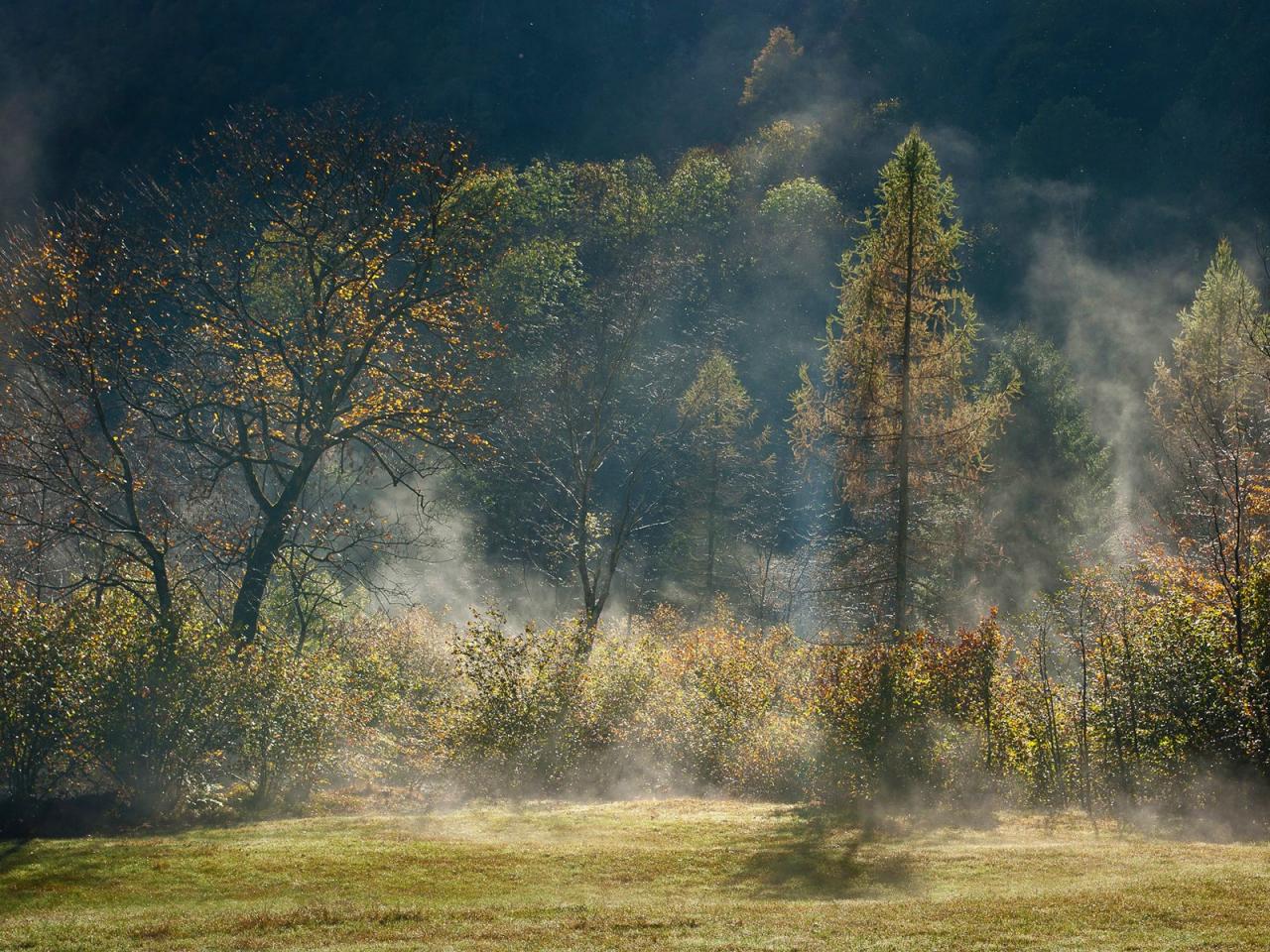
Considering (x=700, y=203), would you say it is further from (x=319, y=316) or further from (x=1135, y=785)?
(x=1135, y=785)

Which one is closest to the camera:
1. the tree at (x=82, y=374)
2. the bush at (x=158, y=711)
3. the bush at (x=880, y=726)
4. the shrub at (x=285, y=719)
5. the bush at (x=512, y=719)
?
the bush at (x=158, y=711)

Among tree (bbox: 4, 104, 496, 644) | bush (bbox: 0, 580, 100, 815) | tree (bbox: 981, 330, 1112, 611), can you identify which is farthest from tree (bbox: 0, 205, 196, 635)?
tree (bbox: 981, 330, 1112, 611)

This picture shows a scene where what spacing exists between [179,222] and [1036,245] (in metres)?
72.9

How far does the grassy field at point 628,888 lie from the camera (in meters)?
9.12

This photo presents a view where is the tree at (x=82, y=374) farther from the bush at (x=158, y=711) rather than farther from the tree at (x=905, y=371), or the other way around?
the tree at (x=905, y=371)

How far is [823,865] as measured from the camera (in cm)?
1302

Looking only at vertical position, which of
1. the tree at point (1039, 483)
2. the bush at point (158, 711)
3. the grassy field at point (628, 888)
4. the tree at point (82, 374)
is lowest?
Result: the grassy field at point (628, 888)

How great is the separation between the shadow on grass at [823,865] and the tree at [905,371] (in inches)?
298

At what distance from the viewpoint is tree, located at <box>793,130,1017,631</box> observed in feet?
74.1

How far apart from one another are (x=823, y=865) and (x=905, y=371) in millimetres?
11982

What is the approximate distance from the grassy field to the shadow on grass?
0.14 ft

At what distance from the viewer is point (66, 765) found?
52.4ft

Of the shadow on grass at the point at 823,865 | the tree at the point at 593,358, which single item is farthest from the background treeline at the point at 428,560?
the shadow on grass at the point at 823,865

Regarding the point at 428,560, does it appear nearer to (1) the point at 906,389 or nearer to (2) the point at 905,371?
(1) the point at 906,389
